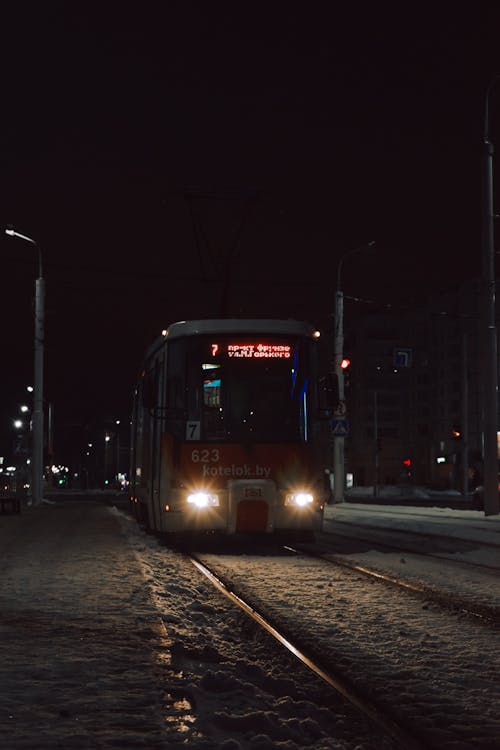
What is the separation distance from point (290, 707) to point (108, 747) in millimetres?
1234

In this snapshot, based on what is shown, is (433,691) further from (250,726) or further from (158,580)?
(158,580)

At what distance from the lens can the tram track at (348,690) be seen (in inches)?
203

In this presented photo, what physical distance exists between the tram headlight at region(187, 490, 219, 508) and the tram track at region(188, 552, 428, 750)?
6.14m

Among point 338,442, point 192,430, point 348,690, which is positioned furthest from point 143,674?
point 338,442

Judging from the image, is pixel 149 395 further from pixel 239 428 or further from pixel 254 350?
pixel 254 350

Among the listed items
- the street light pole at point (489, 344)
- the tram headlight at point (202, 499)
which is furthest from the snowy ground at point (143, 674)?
the street light pole at point (489, 344)

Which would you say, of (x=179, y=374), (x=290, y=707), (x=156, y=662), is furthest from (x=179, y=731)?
(x=179, y=374)

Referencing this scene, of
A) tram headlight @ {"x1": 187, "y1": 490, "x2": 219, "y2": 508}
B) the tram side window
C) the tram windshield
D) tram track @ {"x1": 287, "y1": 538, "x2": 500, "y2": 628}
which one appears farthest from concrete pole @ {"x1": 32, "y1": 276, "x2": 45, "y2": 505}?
tram track @ {"x1": 287, "y1": 538, "x2": 500, "y2": 628}

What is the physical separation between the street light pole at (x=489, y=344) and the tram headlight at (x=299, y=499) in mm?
10651

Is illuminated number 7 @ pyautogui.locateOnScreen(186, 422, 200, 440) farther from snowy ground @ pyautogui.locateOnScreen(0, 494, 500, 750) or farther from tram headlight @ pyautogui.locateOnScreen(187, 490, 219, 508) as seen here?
snowy ground @ pyautogui.locateOnScreen(0, 494, 500, 750)

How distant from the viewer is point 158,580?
12383mm

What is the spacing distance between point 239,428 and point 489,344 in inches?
488

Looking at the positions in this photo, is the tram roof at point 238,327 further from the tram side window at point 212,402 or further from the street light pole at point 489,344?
the street light pole at point 489,344

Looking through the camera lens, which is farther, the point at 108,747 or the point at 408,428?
the point at 408,428
